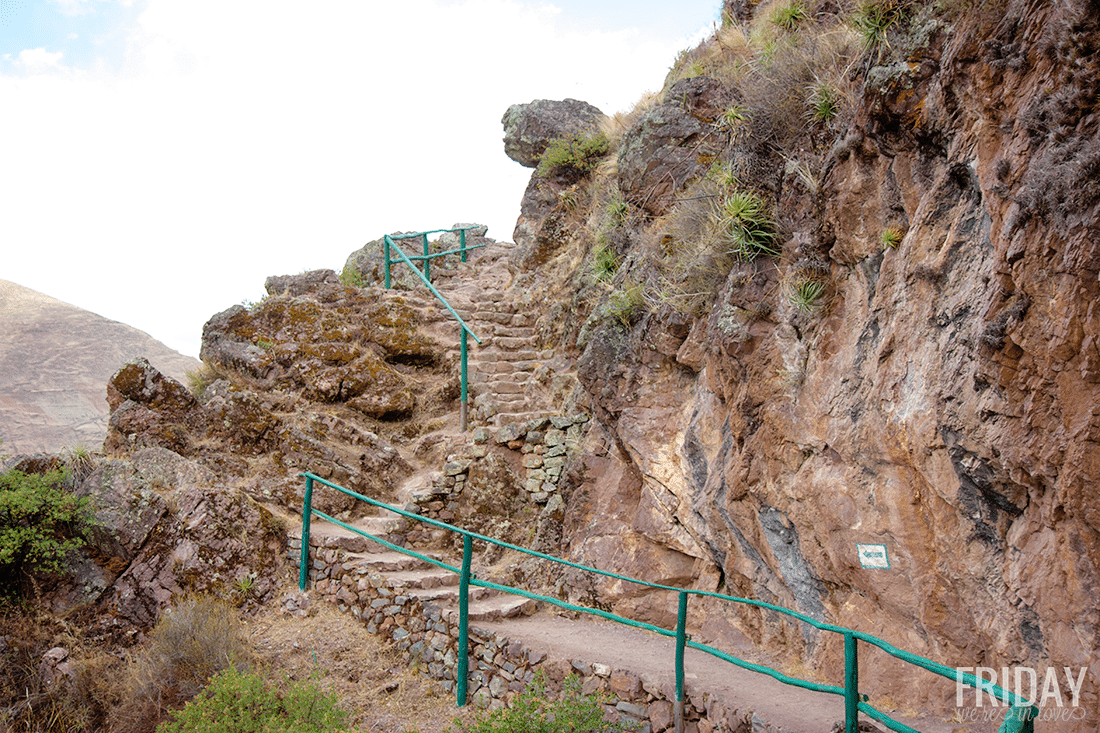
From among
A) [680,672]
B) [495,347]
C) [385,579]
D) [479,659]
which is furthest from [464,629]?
[495,347]

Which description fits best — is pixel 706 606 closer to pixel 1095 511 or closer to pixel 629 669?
pixel 629 669

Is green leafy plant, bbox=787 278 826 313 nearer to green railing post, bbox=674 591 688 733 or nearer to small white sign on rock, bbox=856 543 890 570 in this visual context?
small white sign on rock, bbox=856 543 890 570

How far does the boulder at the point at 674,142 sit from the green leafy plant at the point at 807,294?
9.19 ft

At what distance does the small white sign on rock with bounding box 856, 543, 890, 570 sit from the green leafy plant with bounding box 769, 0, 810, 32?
5155 mm

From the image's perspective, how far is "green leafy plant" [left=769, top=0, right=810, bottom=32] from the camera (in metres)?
6.75

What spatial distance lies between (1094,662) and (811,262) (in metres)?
2.96

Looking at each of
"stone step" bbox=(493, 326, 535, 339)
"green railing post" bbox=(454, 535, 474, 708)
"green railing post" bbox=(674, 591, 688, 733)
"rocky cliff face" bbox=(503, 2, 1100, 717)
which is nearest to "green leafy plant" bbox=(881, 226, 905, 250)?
"rocky cliff face" bbox=(503, 2, 1100, 717)

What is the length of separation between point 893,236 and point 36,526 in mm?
7604

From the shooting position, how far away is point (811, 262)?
5.05 meters

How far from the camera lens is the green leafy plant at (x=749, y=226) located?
5602mm

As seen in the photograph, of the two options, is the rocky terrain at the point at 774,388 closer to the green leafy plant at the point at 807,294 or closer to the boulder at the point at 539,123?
the green leafy plant at the point at 807,294

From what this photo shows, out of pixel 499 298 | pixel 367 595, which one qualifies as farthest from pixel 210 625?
pixel 499 298

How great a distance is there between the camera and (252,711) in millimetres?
4500

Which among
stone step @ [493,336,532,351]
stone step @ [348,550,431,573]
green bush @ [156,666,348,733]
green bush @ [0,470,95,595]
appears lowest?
green bush @ [156,666,348,733]
